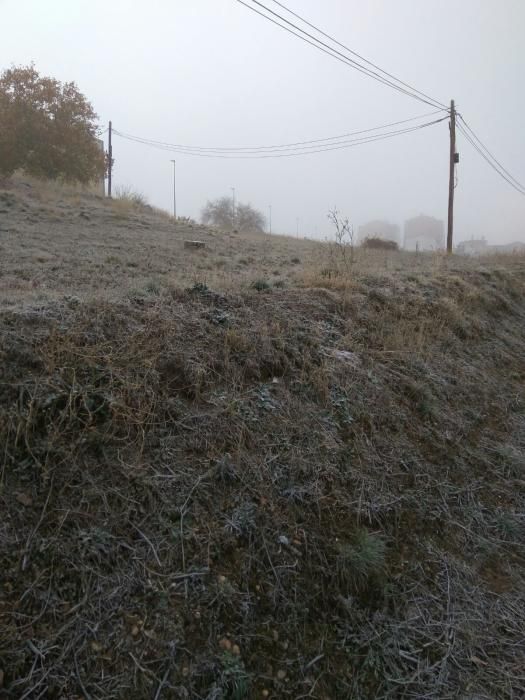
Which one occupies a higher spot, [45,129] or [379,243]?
[45,129]

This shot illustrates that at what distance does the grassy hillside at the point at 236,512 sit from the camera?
180 cm

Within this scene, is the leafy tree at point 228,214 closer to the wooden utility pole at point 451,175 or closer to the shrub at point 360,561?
the wooden utility pole at point 451,175

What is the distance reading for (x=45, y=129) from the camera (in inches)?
709

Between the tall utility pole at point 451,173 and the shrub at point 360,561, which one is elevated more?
the tall utility pole at point 451,173

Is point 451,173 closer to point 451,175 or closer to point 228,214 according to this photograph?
point 451,175

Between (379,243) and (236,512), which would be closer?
(236,512)

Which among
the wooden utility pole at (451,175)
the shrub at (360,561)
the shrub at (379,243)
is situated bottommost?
the shrub at (360,561)

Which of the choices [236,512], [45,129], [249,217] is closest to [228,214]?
[249,217]

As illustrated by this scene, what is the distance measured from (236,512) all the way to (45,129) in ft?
68.0

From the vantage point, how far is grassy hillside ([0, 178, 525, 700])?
1.80 m

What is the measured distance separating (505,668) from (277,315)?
297 centimetres

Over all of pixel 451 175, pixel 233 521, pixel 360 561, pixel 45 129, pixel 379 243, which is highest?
pixel 45 129

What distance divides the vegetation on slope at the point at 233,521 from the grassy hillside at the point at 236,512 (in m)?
0.01

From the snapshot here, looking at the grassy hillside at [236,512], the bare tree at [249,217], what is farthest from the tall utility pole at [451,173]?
the bare tree at [249,217]
